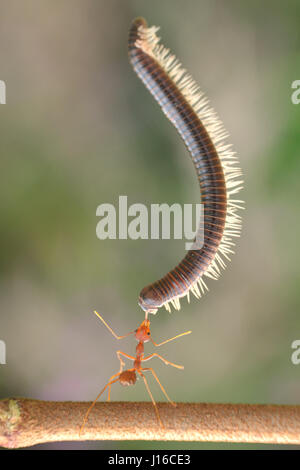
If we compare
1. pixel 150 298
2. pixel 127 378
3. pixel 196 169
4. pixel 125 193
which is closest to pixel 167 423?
pixel 127 378

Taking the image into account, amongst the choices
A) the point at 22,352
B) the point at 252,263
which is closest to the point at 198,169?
the point at 252,263

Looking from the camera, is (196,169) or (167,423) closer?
(167,423)

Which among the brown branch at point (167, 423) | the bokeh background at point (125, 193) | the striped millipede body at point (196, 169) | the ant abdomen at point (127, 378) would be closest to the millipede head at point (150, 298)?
the striped millipede body at point (196, 169)

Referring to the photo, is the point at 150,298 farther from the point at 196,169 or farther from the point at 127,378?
the point at 196,169

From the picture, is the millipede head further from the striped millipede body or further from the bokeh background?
the bokeh background

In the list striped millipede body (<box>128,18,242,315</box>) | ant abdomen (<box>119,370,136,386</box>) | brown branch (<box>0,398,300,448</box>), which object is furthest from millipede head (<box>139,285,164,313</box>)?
brown branch (<box>0,398,300,448</box>)

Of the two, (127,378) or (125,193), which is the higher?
→ (125,193)
